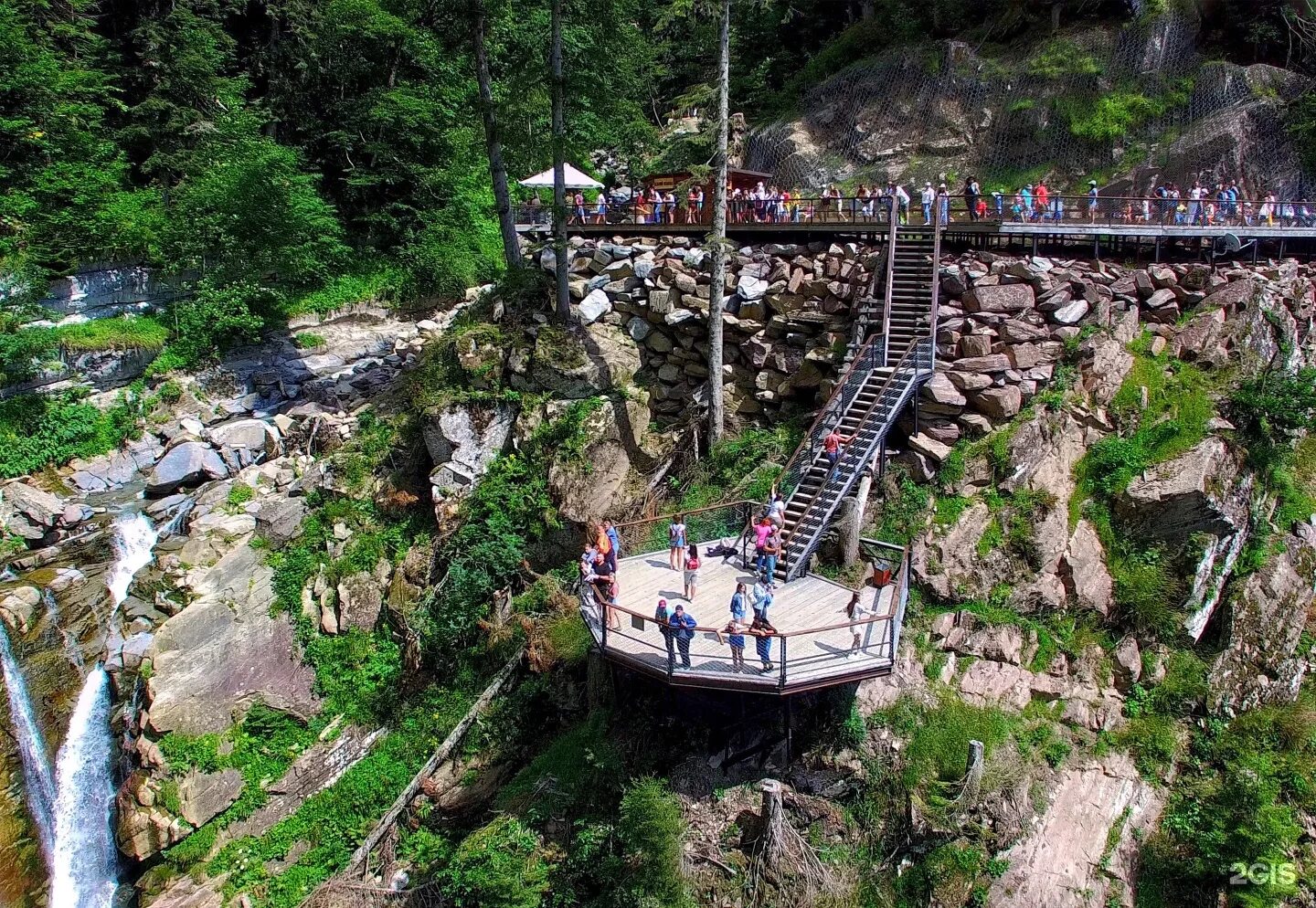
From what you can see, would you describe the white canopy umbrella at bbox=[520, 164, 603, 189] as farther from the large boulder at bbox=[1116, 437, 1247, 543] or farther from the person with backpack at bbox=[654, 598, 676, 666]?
the large boulder at bbox=[1116, 437, 1247, 543]

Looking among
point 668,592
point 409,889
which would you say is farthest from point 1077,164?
point 409,889

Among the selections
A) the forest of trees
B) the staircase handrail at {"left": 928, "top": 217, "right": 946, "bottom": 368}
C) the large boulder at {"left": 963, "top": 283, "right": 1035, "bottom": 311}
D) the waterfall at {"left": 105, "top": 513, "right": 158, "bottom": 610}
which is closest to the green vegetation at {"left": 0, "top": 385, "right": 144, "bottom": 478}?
the forest of trees

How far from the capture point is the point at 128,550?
1986 cm

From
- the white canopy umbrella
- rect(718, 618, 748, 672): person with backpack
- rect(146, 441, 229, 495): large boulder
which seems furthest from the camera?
the white canopy umbrella

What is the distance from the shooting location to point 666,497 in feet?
63.2

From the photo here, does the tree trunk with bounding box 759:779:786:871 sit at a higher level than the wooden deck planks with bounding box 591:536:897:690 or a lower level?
lower

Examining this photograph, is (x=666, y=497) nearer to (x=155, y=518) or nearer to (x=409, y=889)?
(x=409, y=889)

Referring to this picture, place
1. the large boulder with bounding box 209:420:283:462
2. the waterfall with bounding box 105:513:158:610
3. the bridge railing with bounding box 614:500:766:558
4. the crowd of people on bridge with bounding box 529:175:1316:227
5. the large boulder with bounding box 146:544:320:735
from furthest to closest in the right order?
the large boulder with bounding box 209:420:283:462
the crowd of people on bridge with bounding box 529:175:1316:227
the waterfall with bounding box 105:513:158:610
the large boulder with bounding box 146:544:320:735
the bridge railing with bounding box 614:500:766:558

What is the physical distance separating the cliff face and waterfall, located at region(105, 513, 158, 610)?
25.3m

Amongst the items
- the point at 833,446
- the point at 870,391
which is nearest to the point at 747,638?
the point at 833,446

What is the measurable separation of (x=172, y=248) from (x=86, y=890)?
792 inches

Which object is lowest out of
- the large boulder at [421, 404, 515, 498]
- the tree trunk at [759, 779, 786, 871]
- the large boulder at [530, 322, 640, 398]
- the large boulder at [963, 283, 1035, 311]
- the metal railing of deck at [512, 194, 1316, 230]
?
the tree trunk at [759, 779, 786, 871]

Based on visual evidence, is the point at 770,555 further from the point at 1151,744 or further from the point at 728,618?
the point at 1151,744

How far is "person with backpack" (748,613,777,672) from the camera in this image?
11570mm
